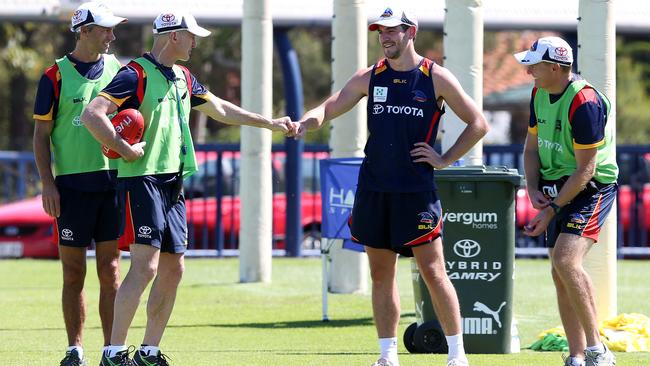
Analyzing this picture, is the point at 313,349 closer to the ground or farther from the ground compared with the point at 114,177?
closer to the ground

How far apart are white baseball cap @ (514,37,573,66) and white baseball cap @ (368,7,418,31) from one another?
2.65ft

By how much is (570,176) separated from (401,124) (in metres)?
1.15

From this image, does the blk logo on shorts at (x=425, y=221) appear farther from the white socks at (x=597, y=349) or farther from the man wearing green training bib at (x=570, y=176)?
the white socks at (x=597, y=349)

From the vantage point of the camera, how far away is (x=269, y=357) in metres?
9.38

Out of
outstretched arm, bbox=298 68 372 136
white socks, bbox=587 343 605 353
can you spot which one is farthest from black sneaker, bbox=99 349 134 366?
white socks, bbox=587 343 605 353

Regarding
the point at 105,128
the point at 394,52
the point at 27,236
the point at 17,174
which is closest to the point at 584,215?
the point at 394,52

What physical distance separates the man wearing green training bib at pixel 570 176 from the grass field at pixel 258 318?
31.7 inches

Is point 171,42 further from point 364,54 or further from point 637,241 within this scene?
point 637,241

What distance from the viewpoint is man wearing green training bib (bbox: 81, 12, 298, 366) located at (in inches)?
311

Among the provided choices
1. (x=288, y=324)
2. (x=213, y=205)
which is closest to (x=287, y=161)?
(x=213, y=205)

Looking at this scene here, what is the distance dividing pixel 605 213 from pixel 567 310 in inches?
26.4

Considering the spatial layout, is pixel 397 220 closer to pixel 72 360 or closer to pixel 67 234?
pixel 67 234

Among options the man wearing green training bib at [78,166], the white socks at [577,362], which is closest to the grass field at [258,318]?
the white socks at [577,362]

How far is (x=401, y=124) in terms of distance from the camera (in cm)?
809
